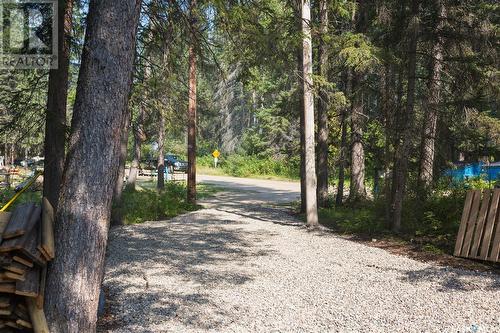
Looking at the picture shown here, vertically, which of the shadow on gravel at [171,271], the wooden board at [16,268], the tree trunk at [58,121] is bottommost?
the shadow on gravel at [171,271]

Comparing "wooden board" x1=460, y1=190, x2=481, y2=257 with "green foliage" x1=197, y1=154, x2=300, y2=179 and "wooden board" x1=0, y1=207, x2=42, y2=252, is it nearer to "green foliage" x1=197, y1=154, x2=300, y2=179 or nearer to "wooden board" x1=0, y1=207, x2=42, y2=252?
"wooden board" x1=0, y1=207, x2=42, y2=252

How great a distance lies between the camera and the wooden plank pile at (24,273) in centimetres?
289

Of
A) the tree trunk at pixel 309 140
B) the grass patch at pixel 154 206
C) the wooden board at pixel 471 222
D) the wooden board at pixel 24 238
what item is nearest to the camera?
the wooden board at pixel 24 238

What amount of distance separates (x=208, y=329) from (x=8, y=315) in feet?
7.15

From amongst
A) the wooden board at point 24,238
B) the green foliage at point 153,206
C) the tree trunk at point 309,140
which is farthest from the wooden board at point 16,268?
the green foliage at point 153,206

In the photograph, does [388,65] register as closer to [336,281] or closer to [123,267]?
[336,281]

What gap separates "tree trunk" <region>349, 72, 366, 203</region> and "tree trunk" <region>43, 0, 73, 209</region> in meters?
9.25

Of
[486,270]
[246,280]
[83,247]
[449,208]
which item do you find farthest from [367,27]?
[83,247]

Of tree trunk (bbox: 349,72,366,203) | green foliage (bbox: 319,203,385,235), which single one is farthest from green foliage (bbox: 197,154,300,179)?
green foliage (bbox: 319,203,385,235)

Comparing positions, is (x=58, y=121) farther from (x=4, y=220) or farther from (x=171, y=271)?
(x=4, y=220)

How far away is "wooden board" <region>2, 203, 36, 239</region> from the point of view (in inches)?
116

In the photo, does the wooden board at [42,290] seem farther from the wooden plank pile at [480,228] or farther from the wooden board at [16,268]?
the wooden plank pile at [480,228]

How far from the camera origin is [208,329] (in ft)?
15.5

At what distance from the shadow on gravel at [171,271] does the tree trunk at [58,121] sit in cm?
165
